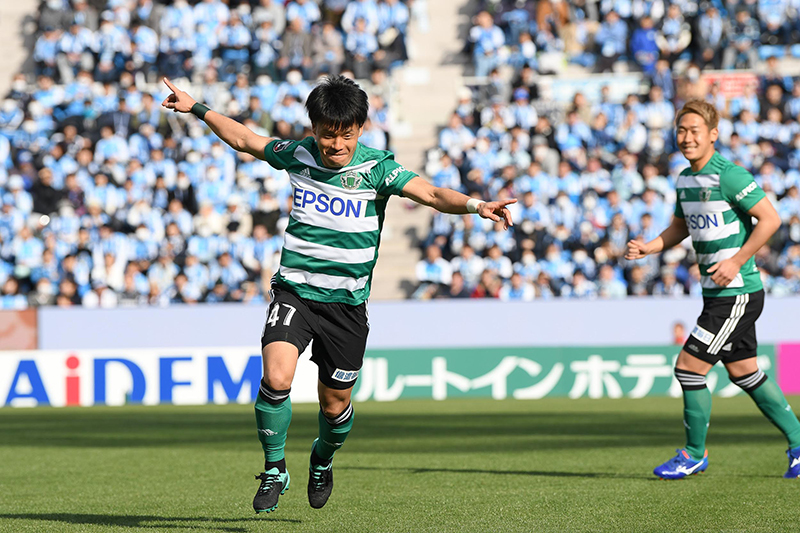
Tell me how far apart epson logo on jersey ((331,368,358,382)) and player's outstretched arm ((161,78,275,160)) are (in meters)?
1.22

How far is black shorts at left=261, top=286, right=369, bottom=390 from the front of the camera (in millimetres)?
5836

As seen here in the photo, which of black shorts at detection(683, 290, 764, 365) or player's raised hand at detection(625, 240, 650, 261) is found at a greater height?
player's raised hand at detection(625, 240, 650, 261)

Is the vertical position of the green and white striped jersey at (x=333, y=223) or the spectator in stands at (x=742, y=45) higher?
the spectator in stands at (x=742, y=45)

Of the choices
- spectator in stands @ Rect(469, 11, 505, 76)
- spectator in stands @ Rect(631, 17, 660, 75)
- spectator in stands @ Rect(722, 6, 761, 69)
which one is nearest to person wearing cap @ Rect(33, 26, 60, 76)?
spectator in stands @ Rect(469, 11, 505, 76)

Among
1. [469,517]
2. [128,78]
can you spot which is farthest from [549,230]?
[469,517]

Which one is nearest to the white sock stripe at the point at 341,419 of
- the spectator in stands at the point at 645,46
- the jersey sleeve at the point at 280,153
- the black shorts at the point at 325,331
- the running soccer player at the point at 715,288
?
the black shorts at the point at 325,331

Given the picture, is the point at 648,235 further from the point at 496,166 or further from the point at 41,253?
the point at 41,253

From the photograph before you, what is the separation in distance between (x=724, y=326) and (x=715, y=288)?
0.85 feet

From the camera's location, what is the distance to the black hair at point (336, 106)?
567 centimetres

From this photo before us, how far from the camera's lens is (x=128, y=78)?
22625 mm

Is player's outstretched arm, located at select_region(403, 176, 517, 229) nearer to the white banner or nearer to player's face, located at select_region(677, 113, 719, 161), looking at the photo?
player's face, located at select_region(677, 113, 719, 161)

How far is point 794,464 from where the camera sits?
765 cm

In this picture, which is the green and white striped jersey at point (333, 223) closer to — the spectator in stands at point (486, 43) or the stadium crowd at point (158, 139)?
the stadium crowd at point (158, 139)

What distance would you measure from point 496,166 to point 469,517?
14.7 m
